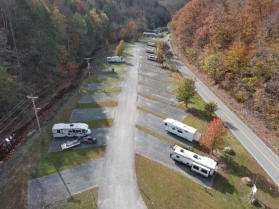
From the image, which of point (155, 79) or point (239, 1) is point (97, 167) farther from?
point (239, 1)

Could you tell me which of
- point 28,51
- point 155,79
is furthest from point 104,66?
point 28,51

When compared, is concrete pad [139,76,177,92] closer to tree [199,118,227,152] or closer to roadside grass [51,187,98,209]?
tree [199,118,227,152]

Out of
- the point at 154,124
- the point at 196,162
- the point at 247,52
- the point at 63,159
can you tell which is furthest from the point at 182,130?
the point at 247,52

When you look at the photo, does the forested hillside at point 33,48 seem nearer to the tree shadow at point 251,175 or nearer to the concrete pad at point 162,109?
the concrete pad at point 162,109

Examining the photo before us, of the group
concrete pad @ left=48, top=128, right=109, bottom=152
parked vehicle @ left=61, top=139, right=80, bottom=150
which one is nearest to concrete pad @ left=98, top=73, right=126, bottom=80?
concrete pad @ left=48, top=128, right=109, bottom=152

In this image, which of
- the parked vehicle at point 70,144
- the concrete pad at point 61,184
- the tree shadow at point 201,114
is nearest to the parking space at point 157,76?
the tree shadow at point 201,114
